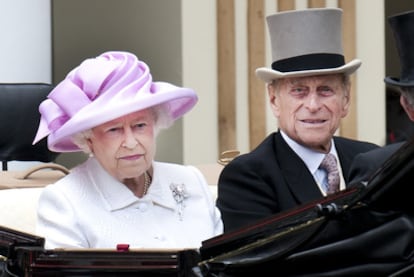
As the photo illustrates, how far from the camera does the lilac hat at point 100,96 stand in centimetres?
242

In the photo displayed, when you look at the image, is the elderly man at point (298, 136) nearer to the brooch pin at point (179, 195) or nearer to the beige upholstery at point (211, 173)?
the brooch pin at point (179, 195)

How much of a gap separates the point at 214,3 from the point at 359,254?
14.0 feet

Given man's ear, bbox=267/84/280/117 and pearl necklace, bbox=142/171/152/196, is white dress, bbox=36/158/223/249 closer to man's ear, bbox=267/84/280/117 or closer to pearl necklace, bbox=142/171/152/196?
pearl necklace, bbox=142/171/152/196

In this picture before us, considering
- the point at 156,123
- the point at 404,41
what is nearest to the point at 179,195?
the point at 156,123

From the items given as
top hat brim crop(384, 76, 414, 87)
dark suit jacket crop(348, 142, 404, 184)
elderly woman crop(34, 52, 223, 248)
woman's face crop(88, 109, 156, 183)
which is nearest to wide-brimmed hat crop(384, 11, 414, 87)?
top hat brim crop(384, 76, 414, 87)

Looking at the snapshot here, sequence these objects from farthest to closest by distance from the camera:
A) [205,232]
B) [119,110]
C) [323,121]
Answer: [323,121], [205,232], [119,110]

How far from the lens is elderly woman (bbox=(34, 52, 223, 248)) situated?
2.44m

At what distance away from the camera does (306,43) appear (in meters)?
3.04

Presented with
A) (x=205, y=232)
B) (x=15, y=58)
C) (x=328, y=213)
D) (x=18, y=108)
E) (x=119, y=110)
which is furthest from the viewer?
(x=15, y=58)

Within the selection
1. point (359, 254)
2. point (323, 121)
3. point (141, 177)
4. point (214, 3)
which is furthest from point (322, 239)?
point (214, 3)

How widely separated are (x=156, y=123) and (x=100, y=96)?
7.1 inches

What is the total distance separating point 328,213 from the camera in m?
1.70

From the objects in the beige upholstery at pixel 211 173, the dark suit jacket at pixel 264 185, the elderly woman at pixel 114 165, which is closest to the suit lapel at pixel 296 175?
the dark suit jacket at pixel 264 185

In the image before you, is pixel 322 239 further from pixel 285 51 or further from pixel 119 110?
pixel 285 51
